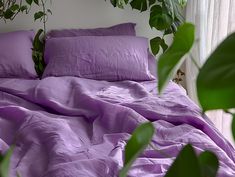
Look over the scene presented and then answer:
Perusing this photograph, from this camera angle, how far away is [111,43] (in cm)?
244

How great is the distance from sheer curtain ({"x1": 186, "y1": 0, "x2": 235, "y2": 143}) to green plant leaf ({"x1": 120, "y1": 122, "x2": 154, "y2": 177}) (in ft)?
6.24

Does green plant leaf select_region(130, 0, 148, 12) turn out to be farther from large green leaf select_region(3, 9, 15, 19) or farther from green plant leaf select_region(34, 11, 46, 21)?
large green leaf select_region(3, 9, 15, 19)

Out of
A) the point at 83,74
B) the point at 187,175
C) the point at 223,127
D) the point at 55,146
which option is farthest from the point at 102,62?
the point at 187,175

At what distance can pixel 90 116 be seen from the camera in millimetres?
1771

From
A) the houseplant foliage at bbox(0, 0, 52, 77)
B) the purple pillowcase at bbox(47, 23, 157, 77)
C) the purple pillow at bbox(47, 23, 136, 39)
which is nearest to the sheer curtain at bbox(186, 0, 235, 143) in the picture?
the purple pillowcase at bbox(47, 23, 157, 77)

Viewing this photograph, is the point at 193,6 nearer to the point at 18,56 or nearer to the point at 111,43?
the point at 111,43

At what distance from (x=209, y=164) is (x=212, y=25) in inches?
86.6

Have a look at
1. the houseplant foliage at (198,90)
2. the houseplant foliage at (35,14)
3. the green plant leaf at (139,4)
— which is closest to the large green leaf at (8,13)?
the houseplant foliage at (35,14)

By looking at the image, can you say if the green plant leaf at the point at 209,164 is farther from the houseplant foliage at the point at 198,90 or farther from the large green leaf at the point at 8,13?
the large green leaf at the point at 8,13

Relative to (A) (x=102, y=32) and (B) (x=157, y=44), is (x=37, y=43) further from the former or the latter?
(B) (x=157, y=44)

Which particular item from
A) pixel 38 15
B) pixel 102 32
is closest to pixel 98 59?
pixel 102 32

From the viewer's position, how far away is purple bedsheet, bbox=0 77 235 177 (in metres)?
1.28

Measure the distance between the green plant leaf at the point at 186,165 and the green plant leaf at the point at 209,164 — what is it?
34 millimetres

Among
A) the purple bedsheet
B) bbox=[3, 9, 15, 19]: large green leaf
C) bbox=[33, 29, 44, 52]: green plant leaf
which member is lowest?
the purple bedsheet
